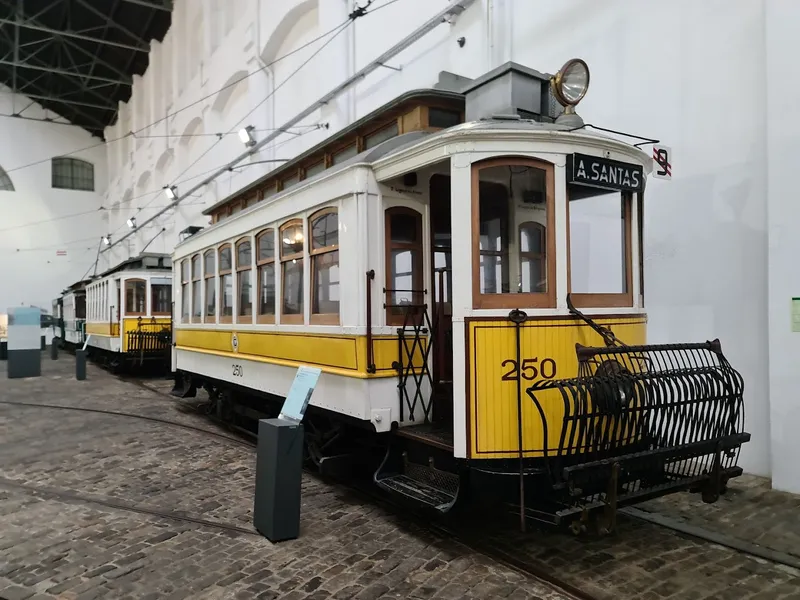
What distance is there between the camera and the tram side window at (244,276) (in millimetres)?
6969

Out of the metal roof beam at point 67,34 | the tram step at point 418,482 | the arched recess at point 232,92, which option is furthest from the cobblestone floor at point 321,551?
the metal roof beam at point 67,34

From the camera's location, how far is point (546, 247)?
411cm

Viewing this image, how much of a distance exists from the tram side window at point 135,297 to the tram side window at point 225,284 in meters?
8.93

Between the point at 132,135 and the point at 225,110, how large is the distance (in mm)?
13472

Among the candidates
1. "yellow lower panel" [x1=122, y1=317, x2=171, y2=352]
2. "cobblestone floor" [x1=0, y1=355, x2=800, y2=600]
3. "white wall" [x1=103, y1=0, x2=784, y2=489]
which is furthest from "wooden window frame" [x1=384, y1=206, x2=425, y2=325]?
"yellow lower panel" [x1=122, y1=317, x2=171, y2=352]

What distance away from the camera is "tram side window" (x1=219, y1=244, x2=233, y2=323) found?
7.59 metres

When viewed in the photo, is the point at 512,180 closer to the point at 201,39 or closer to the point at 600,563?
the point at 600,563

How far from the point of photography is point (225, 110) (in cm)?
1792

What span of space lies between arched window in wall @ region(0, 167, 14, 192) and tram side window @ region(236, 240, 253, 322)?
90.5 feet

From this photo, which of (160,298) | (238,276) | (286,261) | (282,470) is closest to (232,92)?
(160,298)

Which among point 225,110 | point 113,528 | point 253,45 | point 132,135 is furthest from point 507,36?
point 132,135

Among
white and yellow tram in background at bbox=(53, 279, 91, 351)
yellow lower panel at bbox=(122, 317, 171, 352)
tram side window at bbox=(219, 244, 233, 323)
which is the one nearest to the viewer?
tram side window at bbox=(219, 244, 233, 323)

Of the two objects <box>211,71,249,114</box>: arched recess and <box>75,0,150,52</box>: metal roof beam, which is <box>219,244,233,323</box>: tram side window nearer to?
<box>211,71,249,114</box>: arched recess

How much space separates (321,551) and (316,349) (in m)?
1.83
